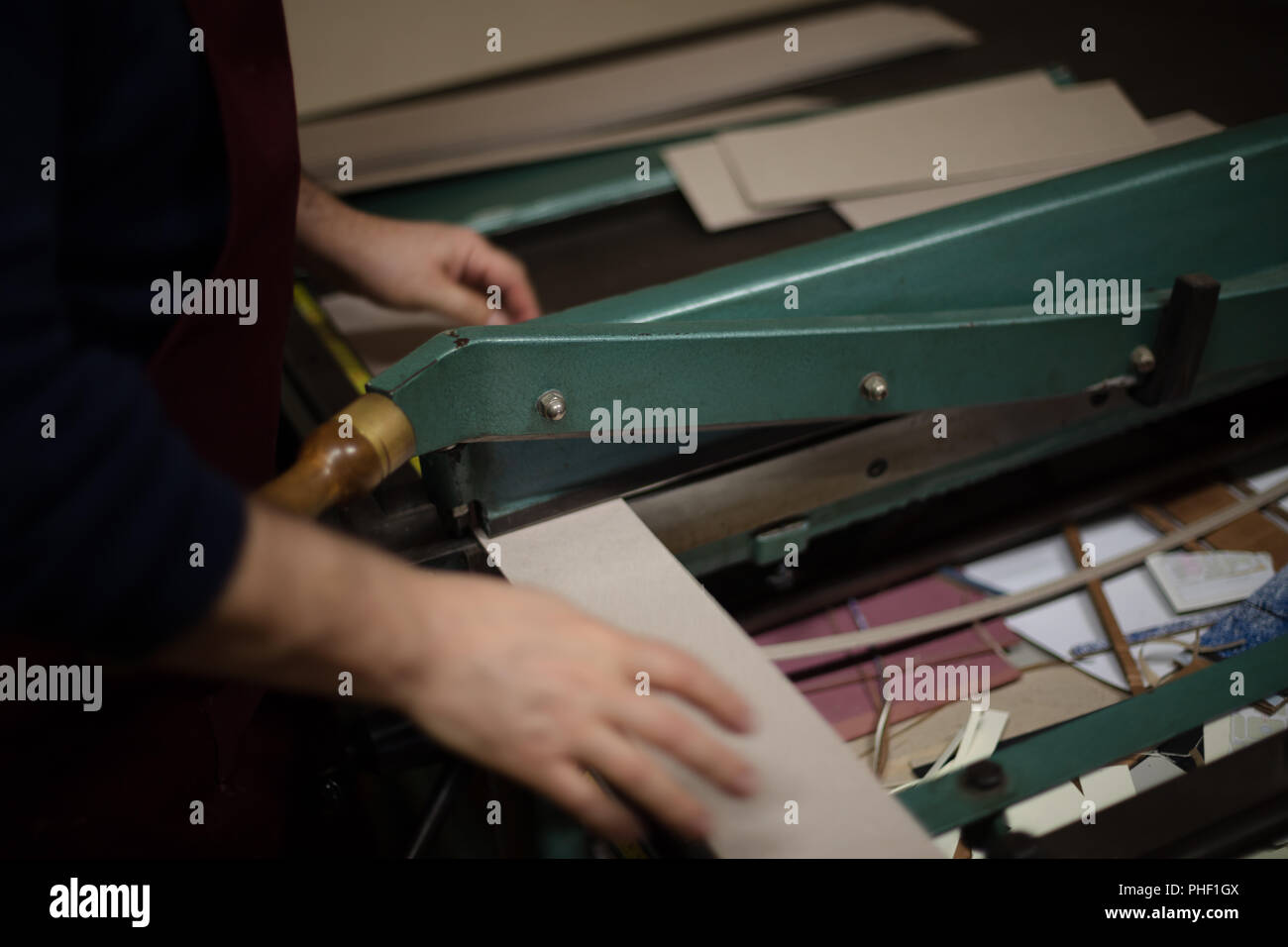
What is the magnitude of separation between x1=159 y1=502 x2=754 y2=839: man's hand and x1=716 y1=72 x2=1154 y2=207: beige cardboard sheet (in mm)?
1147

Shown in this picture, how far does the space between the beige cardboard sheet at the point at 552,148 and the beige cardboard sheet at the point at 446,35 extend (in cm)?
31

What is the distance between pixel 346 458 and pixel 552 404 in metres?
0.20

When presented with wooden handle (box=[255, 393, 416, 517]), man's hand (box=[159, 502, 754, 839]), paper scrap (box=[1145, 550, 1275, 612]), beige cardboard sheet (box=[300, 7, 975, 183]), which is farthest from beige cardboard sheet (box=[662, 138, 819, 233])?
man's hand (box=[159, 502, 754, 839])

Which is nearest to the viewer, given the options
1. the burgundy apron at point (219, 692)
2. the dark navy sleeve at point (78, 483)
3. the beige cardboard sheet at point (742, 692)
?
the dark navy sleeve at point (78, 483)

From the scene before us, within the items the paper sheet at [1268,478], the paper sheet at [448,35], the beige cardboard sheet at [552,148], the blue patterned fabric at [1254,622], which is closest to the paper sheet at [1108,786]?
the blue patterned fabric at [1254,622]

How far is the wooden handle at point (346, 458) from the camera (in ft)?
2.61

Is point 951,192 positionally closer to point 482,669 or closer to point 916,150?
point 916,150

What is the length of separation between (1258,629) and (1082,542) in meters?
0.23

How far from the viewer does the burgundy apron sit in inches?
34.4

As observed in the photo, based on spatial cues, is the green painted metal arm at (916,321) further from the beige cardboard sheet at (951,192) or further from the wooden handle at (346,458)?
the beige cardboard sheet at (951,192)

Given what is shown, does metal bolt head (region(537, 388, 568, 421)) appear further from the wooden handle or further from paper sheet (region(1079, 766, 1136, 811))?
paper sheet (region(1079, 766, 1136, 811))

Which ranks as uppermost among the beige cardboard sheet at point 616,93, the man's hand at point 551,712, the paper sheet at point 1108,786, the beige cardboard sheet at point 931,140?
the beige cardboard sheet at point 616,93
